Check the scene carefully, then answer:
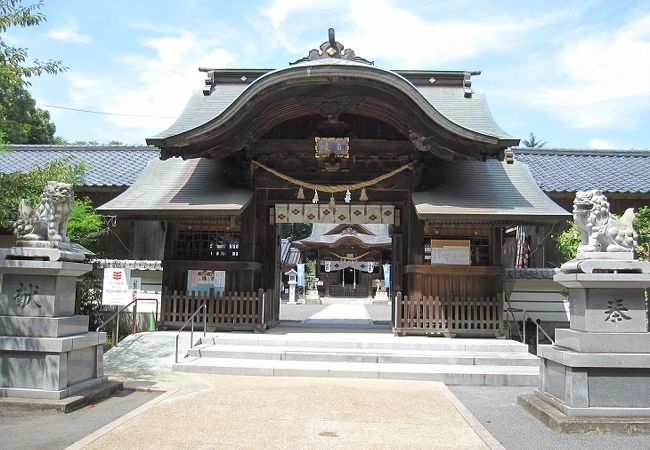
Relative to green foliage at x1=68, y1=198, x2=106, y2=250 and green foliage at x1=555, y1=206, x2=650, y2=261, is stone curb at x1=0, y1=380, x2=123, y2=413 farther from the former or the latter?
green foliage at x1=555, y1=206, x2=650, y2=261

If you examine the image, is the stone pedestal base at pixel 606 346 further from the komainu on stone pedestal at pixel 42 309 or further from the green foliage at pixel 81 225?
the green foliage at pixel 81 225

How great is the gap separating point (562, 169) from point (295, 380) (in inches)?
542

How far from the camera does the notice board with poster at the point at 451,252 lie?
1171 centimetres

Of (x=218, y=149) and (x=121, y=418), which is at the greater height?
(x=218, y=149)

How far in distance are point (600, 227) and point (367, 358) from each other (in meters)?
4.84

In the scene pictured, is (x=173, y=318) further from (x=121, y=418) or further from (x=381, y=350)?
(x=121, y=418)

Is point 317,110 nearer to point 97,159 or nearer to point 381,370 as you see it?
point 381,370

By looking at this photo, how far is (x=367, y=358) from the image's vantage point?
955 cm

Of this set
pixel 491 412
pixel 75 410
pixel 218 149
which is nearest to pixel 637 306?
pixel 491 412

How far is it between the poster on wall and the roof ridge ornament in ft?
16.9

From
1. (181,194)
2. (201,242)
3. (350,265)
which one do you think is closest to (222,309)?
(201,242)

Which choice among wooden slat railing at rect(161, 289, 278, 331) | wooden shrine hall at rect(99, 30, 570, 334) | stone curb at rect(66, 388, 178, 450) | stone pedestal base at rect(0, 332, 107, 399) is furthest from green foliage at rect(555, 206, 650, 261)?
stone pedestal base at rect(0, 332, 107, 399)

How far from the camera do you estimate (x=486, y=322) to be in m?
11.4

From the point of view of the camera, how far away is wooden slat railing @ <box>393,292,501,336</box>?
1127 cm
